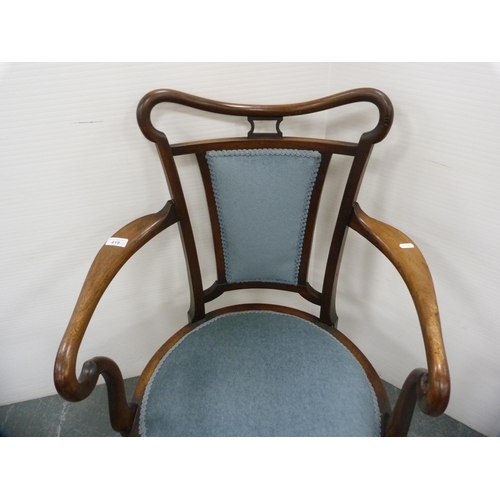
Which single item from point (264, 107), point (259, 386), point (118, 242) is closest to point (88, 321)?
point (118, 242)

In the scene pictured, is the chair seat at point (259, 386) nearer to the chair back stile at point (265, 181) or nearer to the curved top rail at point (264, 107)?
the chair back stile at point (265, 181)

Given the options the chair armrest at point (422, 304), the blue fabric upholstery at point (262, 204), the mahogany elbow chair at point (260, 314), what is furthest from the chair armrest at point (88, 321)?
the chair armrest at point (422, 304)

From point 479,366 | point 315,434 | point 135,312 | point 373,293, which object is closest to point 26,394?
point 135,312

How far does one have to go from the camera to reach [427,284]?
0.63 m

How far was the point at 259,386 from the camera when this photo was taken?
723mm

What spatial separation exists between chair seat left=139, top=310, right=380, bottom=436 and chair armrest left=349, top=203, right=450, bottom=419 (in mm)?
152

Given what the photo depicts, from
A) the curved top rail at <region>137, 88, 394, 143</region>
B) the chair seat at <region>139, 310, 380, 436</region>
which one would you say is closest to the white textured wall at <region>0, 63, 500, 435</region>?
the curved top rail at <region>137, 88, 394, 143</region>

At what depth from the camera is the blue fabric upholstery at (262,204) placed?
30.5 inches

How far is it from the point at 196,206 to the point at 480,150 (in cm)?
61

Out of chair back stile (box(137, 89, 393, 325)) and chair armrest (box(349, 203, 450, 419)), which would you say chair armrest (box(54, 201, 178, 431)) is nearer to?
chair back stile (box(137, 89, 393, 325))

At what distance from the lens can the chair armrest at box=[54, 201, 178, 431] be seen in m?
0.54

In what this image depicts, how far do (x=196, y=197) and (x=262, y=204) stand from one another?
8.2 inches

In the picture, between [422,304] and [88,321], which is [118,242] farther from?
[422,304]

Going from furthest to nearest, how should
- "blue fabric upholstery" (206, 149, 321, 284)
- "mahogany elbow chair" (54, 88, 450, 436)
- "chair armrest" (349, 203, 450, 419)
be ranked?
"blue fabric upholstery" (206, 149, 321, 284)
"mahogany elbow chair" (54, 88, 450, 436)
"chair armrest" (349, 203, 450, 419)
